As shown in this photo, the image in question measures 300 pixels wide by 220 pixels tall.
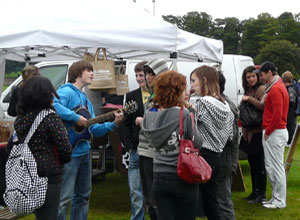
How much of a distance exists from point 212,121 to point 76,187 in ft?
5.12

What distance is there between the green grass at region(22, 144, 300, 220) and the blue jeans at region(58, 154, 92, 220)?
1.24 m

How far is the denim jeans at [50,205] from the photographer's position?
3143 mm

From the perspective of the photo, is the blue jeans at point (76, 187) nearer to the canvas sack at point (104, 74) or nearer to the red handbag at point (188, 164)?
the red handbag at point (188, 164)

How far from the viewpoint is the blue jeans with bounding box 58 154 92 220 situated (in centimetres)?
391

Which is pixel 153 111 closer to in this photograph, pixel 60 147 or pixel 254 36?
pixel 60 147

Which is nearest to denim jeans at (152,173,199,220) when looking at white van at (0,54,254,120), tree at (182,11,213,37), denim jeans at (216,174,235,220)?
denim jeans at (216,174,235,220)

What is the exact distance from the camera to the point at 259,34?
2389 inches

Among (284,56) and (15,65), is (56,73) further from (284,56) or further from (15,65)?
(284,56)

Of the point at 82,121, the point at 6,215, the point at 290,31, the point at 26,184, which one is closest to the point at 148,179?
the point at 82,121

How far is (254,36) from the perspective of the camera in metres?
62.1

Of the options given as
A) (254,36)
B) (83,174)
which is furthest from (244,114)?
(254,36)

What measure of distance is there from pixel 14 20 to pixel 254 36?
60567 millimetres

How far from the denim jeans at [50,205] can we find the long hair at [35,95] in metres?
0.62

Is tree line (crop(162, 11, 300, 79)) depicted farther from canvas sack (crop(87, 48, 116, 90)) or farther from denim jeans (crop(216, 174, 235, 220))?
denim jeans (crop(216, 174, 235, 220))
